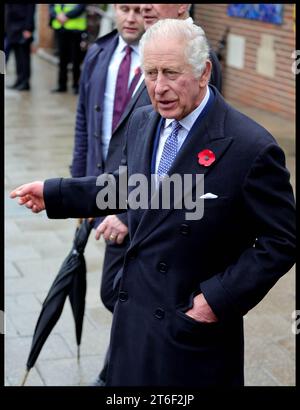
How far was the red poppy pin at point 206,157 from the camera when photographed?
291 centimetres

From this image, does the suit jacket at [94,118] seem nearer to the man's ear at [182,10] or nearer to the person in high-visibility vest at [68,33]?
the man's ear at [182,10]

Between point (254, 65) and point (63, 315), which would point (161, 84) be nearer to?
point (63, 315)

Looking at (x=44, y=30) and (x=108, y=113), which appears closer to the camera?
(x=108, y=113)

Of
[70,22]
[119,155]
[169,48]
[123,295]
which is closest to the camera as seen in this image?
[169,48]

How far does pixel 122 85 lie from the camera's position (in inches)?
172

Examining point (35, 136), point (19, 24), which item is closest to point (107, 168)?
point (35, 136)

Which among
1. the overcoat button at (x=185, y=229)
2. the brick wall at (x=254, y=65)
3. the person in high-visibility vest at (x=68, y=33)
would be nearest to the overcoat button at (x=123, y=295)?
the overcoat button at (x=185, y=229)

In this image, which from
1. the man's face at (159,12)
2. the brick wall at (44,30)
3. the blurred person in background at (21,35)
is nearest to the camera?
the man's face at (159,12)

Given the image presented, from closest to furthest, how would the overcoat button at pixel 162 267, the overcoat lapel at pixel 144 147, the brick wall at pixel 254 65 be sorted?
the overcoat button at pixel 162 267
the overcoat lapel at pixel 144 147
the brick wall at pixel 254 65

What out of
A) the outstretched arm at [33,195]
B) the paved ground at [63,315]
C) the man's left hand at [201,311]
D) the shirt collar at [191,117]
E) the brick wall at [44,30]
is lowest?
the paved ground at [63,315]

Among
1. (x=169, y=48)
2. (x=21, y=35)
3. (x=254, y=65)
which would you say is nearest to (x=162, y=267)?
(x=169, y=48)

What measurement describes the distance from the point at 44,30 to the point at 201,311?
660 inches

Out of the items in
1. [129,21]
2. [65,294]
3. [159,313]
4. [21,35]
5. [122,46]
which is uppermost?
[21,35]

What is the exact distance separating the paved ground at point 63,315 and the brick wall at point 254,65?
1.62 meters
